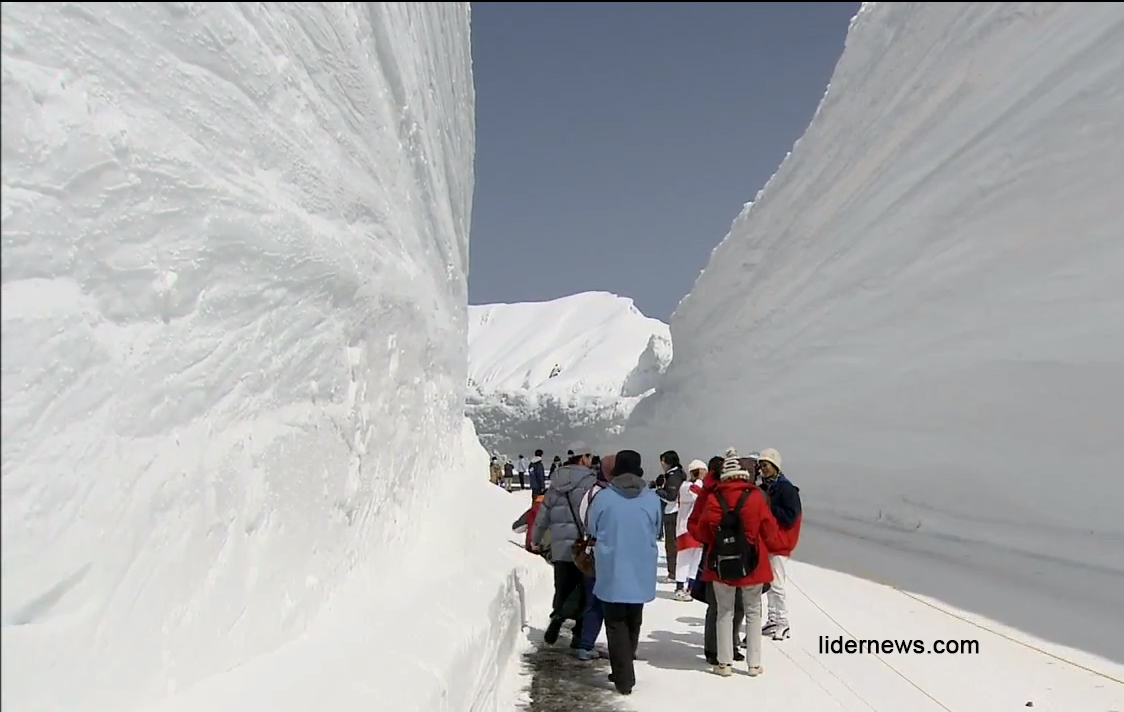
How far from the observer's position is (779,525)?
5344 mm

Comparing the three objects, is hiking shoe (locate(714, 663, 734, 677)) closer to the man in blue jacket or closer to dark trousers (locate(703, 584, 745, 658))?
dark trousers (locate(703, 584, 745, 658))

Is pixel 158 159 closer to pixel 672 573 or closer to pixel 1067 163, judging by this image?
pixel 672 573

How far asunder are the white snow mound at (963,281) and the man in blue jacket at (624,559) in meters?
3.51

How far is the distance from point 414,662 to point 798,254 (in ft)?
42.0

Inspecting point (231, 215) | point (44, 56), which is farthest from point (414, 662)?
point (44, 56)

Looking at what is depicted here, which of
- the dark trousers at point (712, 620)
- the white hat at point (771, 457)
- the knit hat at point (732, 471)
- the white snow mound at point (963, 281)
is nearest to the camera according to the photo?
the knit hat at point (732, 471)

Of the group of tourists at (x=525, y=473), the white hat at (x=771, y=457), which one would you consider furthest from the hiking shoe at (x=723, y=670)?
the group of tourists at (x=525, y=473)

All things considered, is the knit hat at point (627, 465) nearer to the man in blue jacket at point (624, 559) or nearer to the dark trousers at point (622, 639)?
the man in blue jacket at point (624, 559)

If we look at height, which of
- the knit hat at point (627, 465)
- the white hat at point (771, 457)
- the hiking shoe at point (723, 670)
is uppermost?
the white hat at point (771, 457)

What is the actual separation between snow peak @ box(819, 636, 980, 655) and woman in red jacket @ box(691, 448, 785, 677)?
0.68m

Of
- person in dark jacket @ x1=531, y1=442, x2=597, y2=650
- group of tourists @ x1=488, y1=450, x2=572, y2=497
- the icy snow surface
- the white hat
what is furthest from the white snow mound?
group of tourists @ x1=488, y1=450, x2=572, y2=497

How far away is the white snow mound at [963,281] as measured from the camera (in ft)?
22.9

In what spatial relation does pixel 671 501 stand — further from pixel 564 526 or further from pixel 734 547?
pixel 734 547

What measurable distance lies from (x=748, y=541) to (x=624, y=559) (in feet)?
2.27
